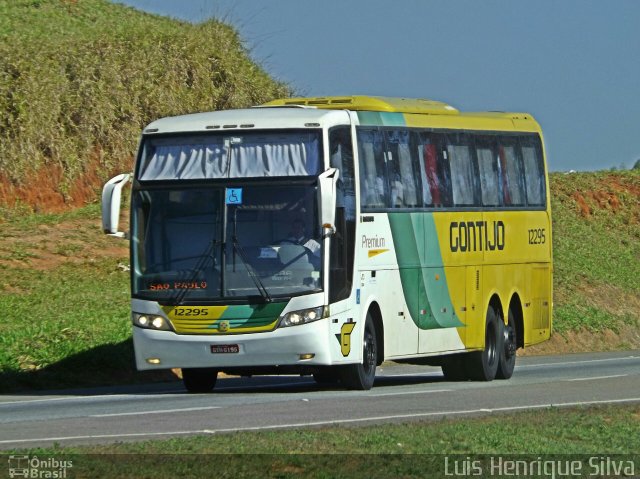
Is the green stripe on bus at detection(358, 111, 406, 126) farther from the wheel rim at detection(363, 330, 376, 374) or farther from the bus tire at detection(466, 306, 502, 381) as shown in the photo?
the bus tire at detection(466, 306, 502, 381)

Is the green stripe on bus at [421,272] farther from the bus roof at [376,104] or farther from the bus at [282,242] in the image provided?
the bus roof at [376,104]

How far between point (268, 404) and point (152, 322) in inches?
91.9

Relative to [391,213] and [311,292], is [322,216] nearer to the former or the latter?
[311,292]

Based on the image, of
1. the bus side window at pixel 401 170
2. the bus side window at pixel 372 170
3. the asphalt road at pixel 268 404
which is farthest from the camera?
the bus side window at pixel 401 170

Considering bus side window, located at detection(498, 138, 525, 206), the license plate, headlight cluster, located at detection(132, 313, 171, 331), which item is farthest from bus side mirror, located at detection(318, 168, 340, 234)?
bus side window, located at detection(498, 138, 525, 206)

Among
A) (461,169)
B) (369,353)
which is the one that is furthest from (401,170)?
(369,353)

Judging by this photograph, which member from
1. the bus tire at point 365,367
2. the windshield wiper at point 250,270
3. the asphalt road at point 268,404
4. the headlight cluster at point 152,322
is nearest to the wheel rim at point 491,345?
the asphalt road at point 268,404

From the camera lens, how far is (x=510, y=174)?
26.2m

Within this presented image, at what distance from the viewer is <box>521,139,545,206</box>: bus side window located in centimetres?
2694

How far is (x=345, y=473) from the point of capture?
38.8ft

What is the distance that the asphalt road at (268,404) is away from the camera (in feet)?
52.0

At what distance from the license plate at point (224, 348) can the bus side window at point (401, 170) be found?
3.33m

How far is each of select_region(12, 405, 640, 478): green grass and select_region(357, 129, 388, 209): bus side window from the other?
6.02m

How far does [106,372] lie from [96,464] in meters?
14.5
